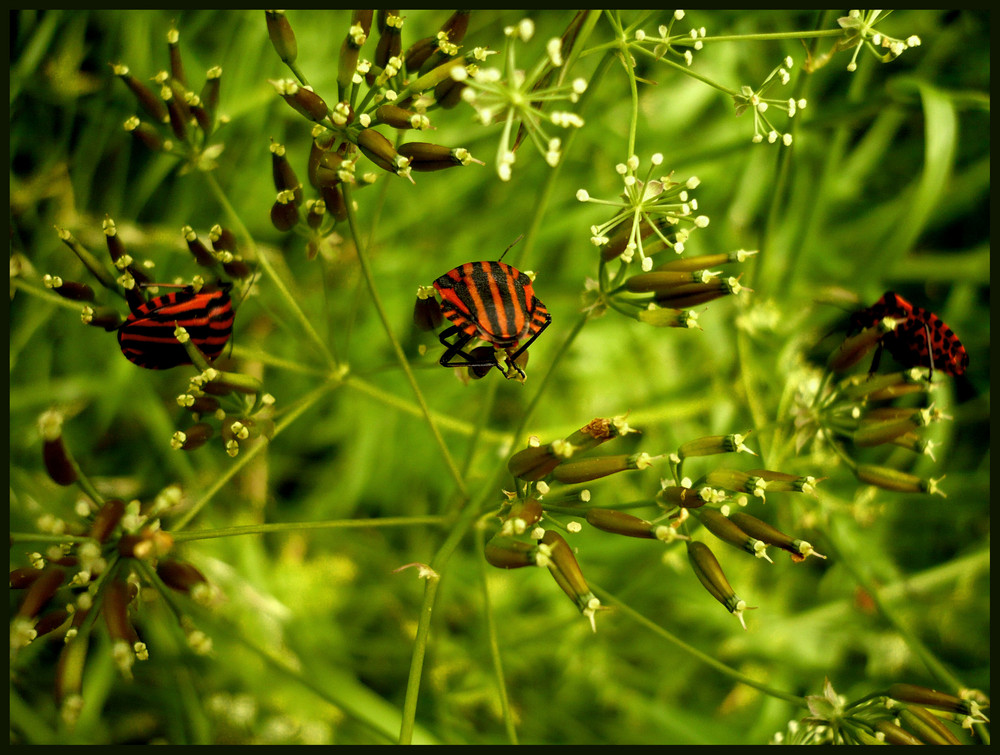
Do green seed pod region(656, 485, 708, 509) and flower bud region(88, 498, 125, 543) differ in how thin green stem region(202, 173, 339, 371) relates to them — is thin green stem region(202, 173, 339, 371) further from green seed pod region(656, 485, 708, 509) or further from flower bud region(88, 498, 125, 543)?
green seed pod region(656, 485, 708, 509)

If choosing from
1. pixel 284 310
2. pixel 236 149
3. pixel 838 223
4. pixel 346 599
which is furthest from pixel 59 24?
pixel 838 223

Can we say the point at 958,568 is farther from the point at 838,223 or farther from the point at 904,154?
the point at 904,154

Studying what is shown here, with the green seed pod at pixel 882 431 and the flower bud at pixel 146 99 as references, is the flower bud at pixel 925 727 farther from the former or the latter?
the flower bud at pixel 146 99

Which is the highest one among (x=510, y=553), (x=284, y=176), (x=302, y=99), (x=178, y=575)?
(x=302, y=99)

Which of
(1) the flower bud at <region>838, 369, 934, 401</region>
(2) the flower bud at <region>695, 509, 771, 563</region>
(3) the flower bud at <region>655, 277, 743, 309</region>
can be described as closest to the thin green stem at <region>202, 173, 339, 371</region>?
(3) the flower bud at <region>655, 277, 743, 309</region>

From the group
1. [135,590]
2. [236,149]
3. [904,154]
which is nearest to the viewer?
[135,590]

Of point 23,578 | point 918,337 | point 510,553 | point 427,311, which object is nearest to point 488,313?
point 427,311

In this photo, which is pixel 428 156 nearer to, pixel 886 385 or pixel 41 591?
pixel 41 591
